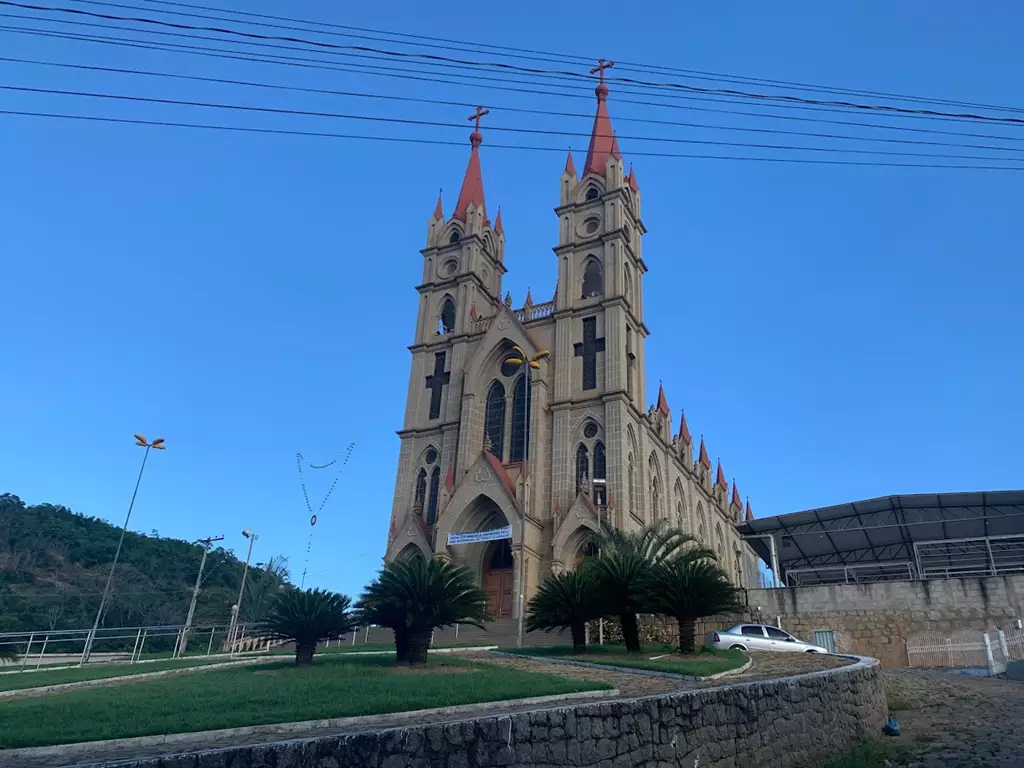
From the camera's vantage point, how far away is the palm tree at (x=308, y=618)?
664 inches

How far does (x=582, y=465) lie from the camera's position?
34781mm

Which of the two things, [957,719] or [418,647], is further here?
[418,647]

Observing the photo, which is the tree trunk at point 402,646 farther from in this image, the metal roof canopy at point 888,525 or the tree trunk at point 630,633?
the metal roof canopy at point 888,525

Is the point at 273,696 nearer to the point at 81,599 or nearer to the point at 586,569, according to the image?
the point at 586,569

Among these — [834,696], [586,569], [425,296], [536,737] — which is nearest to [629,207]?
[425,296]

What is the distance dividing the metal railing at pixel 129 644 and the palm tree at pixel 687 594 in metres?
10.2

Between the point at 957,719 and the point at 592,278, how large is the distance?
30.6 meters

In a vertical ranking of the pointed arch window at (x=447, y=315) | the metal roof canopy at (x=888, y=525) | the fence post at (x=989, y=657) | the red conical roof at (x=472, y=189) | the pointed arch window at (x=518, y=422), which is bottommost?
the fence post at (x=989, y=657)

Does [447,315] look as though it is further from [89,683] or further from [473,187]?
[89,683]

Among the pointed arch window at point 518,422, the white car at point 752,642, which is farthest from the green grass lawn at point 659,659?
the pointed arch window at point 518,422

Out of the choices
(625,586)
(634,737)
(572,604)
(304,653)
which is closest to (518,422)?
(572,604)

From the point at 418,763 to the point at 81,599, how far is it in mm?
58375

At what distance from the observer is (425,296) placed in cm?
4338

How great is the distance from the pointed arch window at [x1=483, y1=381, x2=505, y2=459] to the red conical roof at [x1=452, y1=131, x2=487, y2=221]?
1214cm
